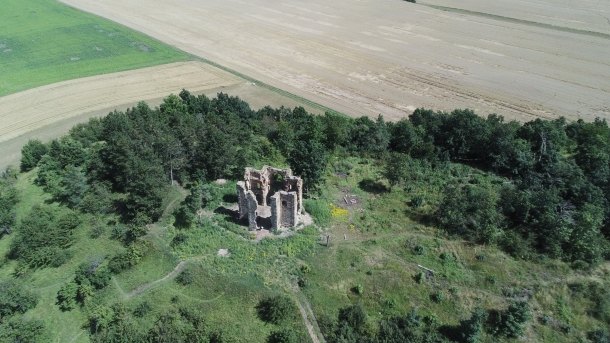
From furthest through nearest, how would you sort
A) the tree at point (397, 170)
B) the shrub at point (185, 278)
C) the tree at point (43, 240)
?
the tree at point (397, 170), the tree at point (43, 240), the shrub at point (185, 278)

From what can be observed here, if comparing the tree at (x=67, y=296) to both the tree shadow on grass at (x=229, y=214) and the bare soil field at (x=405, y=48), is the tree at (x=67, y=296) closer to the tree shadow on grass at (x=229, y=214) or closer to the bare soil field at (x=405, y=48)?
the tree shadow on grass at (x=229, y=214)

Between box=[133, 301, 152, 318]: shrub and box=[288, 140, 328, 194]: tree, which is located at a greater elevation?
box=[288, 140, 328, 194]: tree

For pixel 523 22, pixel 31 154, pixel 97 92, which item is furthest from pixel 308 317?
pixel 523 22

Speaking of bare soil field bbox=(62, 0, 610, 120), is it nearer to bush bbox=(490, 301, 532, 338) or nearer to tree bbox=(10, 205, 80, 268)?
bush bbox=(490, 301, 532, 338)

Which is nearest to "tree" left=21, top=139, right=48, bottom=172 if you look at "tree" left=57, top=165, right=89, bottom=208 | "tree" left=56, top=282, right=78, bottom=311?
"tree" left=57, top=165, right=89, bottom=208

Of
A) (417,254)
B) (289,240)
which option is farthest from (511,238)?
(289,240)

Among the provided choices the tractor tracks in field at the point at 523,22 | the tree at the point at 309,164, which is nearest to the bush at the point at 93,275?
the tree at the point at 309,164
